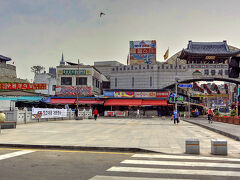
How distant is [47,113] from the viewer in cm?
3212

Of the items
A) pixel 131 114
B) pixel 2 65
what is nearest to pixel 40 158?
pixel 131 114

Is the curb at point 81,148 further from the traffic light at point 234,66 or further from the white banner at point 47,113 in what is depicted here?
the white banner at point 47,113

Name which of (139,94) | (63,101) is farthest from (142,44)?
(63,101)

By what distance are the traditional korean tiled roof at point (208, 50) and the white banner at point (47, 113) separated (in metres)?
59.2

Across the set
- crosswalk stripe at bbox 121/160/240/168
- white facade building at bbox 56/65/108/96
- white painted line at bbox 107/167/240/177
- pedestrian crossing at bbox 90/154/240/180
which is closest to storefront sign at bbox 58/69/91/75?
white facade building at bbox 56/65/108/96

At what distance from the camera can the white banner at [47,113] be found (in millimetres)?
29078

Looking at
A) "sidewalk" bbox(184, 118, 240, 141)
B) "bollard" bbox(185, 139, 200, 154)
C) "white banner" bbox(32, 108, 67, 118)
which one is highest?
"white banner" bbox(32, 108, 67, 118)

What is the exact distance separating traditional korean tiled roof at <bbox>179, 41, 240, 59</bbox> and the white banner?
5925 cm

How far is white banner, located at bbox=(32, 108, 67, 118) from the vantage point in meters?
29.1

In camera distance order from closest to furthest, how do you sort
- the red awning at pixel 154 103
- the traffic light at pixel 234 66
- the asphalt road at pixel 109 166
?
the asphalt road at pixel 109 166, the traffic light at pixel 234 66, the red awning at pixel 154 103

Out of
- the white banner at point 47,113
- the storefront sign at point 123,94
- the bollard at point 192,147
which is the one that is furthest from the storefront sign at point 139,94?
the bollard at point 192,147

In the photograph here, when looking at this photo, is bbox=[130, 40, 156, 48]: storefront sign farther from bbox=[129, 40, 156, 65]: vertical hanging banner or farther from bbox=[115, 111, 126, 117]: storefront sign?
bbox=[115, 111, 126, 117]: storefront sign

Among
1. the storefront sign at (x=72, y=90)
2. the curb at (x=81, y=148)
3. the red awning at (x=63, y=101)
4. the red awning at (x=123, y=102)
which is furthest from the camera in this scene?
the storefront sign at (x=72, y=90)

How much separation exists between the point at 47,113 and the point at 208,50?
70735mm
